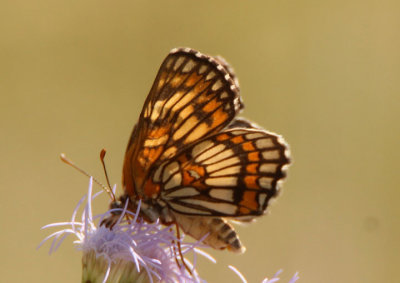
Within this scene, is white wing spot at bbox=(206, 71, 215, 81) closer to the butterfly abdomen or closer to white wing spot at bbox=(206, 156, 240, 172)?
white wing spot at bbox=(206, 156, 240, 172)

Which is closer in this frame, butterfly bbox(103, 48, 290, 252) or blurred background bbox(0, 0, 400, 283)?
butterfly bbox(103, 48, 290, 252)

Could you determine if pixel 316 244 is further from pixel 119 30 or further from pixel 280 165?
pixel 280 165

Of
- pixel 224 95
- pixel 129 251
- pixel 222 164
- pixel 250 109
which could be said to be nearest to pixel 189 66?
pixel 224 95

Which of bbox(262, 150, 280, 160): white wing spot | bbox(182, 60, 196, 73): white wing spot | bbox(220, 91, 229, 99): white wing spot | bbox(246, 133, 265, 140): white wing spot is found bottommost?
bbox(262, 150, 280, 160): white wing spot

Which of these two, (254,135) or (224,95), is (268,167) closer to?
(254,135)

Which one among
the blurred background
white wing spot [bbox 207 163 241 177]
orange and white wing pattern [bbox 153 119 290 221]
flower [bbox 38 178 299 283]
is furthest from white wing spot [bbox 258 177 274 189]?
the blurred background

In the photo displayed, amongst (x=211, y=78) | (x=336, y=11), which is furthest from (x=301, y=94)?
(x=211, y=78)
